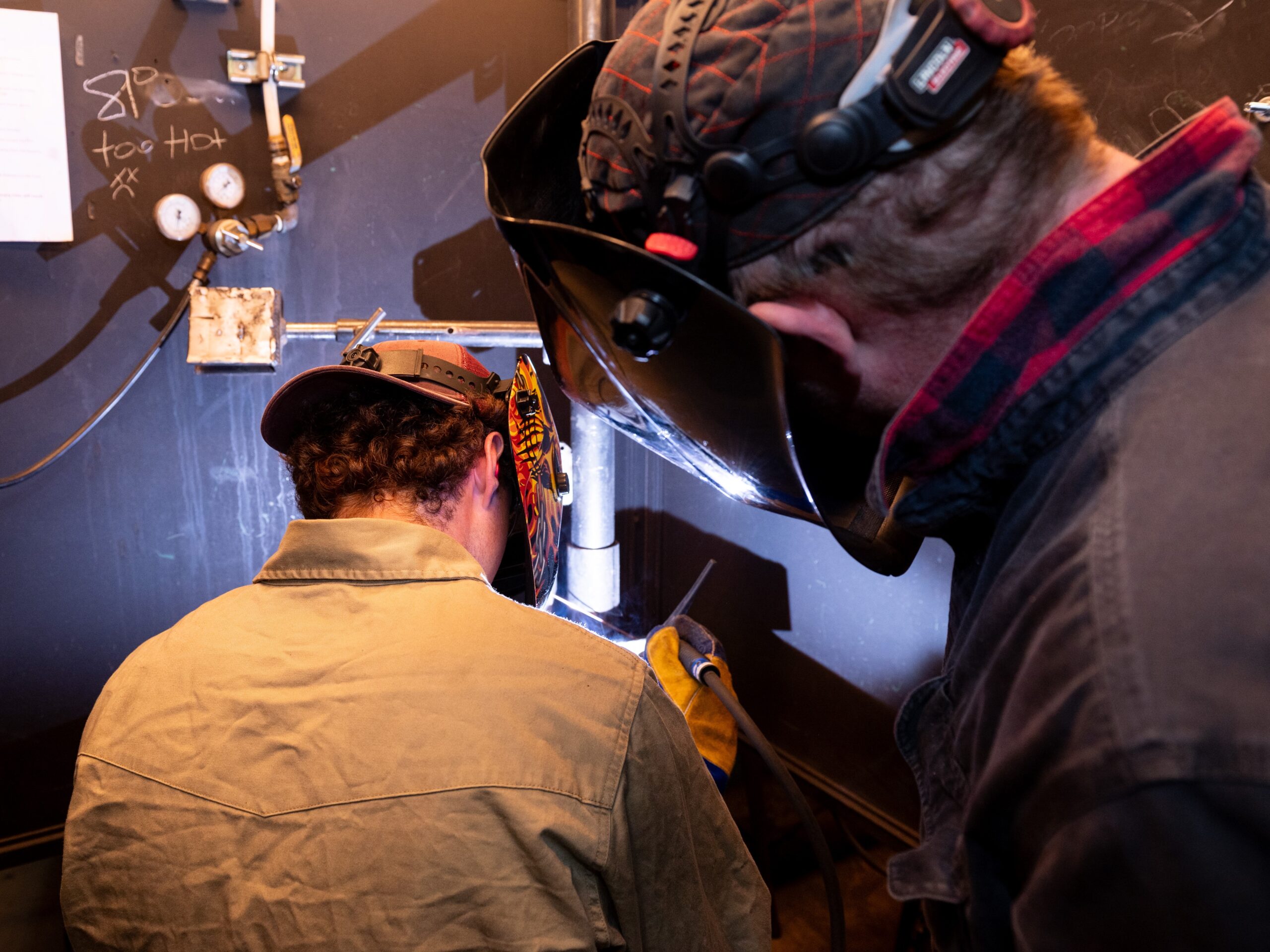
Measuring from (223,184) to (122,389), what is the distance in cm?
60

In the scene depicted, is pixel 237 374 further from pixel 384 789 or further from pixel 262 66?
pixel 384 789

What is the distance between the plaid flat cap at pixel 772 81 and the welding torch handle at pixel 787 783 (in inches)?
48.2

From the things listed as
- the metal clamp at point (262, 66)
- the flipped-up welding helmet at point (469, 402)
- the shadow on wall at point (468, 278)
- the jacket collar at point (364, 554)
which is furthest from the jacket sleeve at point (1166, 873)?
the metal clamp at point (262, 66)

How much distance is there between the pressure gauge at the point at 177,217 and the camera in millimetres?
1830

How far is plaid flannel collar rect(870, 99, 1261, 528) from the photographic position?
0.47 metres

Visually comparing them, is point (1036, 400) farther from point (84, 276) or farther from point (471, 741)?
point (84, 276)

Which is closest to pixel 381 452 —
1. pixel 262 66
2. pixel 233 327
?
pixel 233 327

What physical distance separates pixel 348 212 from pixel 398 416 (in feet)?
3.64

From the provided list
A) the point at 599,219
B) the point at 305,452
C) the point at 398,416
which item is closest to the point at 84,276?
the point at 305,452

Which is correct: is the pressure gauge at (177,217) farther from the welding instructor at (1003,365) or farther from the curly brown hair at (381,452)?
the welding instructor at (1003,365)

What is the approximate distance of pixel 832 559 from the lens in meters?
2.02

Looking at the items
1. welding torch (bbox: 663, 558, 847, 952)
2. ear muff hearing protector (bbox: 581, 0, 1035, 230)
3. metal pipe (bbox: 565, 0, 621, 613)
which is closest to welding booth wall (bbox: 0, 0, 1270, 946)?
metal pipe (bbox: 565, 0, 621, 613)

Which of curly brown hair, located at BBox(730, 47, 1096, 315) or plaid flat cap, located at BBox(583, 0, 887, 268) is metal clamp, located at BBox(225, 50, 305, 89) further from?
curly brown hair, located at BBox(730, 47, 1096, 315)

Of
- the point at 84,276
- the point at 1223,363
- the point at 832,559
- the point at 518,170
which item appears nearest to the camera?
the point at 1223,363
